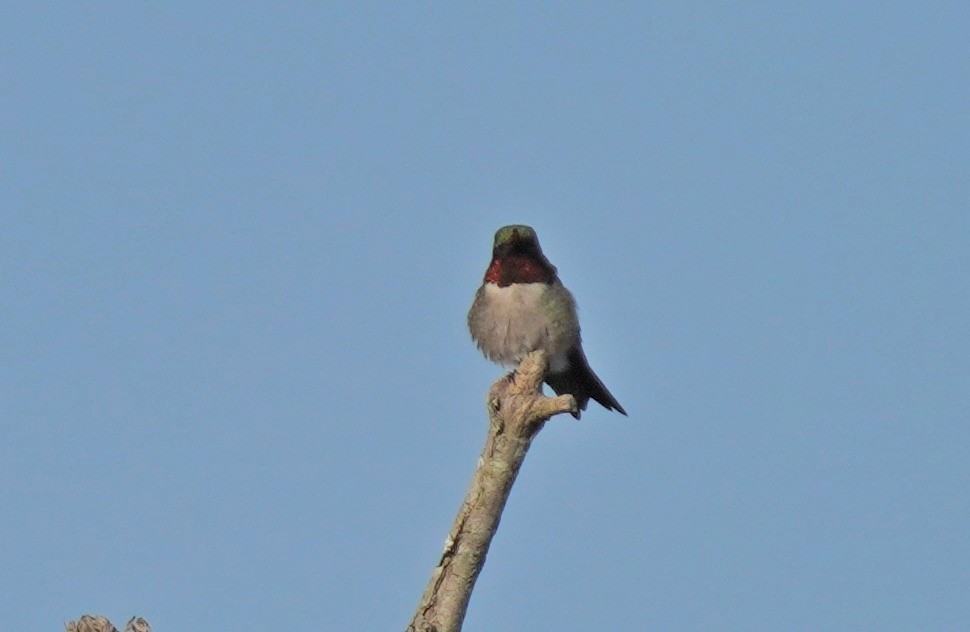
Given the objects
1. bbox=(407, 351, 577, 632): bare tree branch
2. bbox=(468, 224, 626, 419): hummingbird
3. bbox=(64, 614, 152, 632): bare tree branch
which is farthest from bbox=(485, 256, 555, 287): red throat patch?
bbox=(64, 614, 152, 632): bare tree branch

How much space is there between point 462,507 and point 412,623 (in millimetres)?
765

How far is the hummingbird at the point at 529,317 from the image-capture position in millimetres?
13047

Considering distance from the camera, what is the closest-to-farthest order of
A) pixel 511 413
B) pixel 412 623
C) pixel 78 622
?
pixel 78 622 < pixel 412 623 < pixel 511 413

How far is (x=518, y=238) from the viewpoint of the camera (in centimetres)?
1337

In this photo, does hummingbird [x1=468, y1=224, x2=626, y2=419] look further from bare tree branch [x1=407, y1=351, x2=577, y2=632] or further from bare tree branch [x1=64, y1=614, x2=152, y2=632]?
bare tree branch [x1=64, y1=614, x2=152, y2=632]

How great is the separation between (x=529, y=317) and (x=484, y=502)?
4.19 metres

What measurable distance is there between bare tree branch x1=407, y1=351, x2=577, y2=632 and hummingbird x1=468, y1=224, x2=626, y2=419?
347cm

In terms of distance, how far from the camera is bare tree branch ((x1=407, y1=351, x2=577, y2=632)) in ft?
28.5

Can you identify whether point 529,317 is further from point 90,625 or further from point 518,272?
point 90,625

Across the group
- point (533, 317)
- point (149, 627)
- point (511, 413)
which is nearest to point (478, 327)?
point (533, 317)

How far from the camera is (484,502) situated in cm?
897

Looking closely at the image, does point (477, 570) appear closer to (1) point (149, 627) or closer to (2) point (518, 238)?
(1) point (149, 627)

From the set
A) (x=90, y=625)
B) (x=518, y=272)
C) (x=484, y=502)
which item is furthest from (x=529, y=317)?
(x=90, y=625)

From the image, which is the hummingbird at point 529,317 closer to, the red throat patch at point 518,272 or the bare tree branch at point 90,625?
the red throat patch at point 518,272
